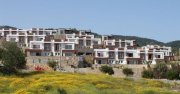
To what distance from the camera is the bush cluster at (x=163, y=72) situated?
331 feet

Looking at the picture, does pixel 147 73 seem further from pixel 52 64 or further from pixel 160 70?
pixel 52 64

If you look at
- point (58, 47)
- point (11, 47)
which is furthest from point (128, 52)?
point (11, 47)

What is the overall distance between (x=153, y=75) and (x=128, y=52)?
98.4ft

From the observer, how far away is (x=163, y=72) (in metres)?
103

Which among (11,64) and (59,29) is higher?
(59,29)

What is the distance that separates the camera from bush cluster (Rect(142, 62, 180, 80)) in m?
101

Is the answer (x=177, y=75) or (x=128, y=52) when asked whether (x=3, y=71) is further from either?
(x=128, y=52)

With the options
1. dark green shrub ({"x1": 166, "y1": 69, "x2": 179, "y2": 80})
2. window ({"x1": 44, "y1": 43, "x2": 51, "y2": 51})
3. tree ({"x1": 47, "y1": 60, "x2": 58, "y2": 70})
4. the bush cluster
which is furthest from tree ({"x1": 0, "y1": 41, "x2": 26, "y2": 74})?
window ({"x1": 44, "y1": 43, "x2": 51, "y2": 51})

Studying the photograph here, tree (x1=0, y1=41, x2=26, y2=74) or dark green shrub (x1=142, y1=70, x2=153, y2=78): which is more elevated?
tree (x1=0, y1=41, x2=26, y2=74)

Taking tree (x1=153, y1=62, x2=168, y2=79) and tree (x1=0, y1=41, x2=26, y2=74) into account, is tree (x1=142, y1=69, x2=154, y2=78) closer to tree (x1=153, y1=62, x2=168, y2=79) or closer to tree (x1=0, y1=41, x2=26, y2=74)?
tree (x1=153, y1=62, x2=168, y2=79)

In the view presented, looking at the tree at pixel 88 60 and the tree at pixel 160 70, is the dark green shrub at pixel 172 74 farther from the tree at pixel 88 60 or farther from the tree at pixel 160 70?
the tree at pixel 88 60

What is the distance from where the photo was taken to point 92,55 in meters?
136

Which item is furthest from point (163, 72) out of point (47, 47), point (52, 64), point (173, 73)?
point (47, 47)

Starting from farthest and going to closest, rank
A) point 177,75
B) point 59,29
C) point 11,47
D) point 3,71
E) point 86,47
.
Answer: point 59,29, point 86,47, point 177,75, point 11,47, point 3,71
